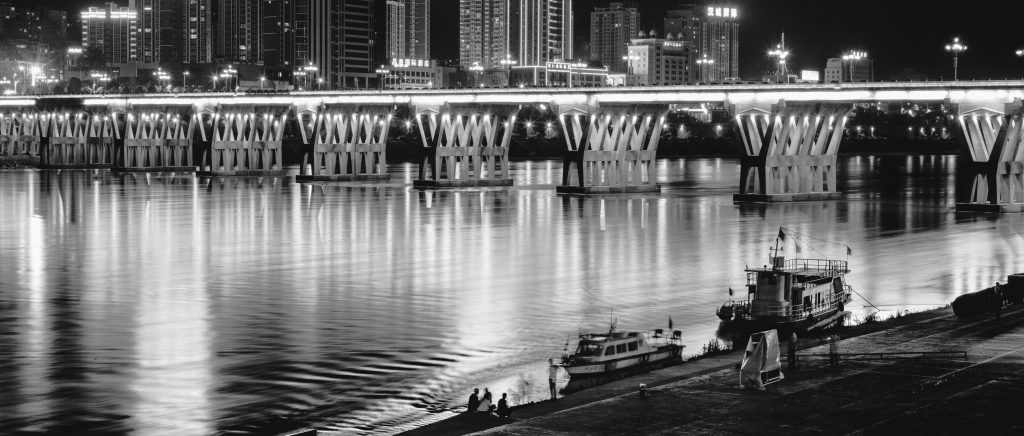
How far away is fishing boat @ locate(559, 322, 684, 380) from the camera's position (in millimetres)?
35500

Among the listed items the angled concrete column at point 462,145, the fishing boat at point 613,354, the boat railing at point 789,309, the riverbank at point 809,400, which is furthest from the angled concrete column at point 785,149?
the fishing boat at point 613,354

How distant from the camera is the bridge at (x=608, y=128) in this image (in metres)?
88.4

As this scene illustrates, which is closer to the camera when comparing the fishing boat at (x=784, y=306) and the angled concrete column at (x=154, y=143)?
the fishing boat at (x=784, y=306)

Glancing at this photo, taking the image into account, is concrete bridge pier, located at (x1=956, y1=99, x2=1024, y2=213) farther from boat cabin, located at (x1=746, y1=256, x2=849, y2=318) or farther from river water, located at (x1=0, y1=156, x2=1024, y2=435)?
boat cabin, located at (x1=746, y1=256, x2=849, y2=318)

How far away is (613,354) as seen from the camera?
119 ft

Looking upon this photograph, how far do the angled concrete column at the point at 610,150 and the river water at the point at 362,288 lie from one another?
17.1ft

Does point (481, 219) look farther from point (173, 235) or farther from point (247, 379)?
point (247, 379)

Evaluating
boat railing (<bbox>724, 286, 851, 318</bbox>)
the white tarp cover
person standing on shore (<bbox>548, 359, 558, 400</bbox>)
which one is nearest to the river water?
person standing on shore (<bbox>548, 359, 558, 400</bbox>)

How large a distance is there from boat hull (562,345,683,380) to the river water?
1127mm

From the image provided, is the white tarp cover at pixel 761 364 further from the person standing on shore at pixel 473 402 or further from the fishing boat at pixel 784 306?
the fishing boat at pixel 784 306

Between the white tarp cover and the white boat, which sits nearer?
the white tarp cover

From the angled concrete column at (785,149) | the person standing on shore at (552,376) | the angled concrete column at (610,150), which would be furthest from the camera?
the angled concrete column at (610,150)

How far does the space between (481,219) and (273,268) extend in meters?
27.7

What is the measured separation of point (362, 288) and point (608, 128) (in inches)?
2601
